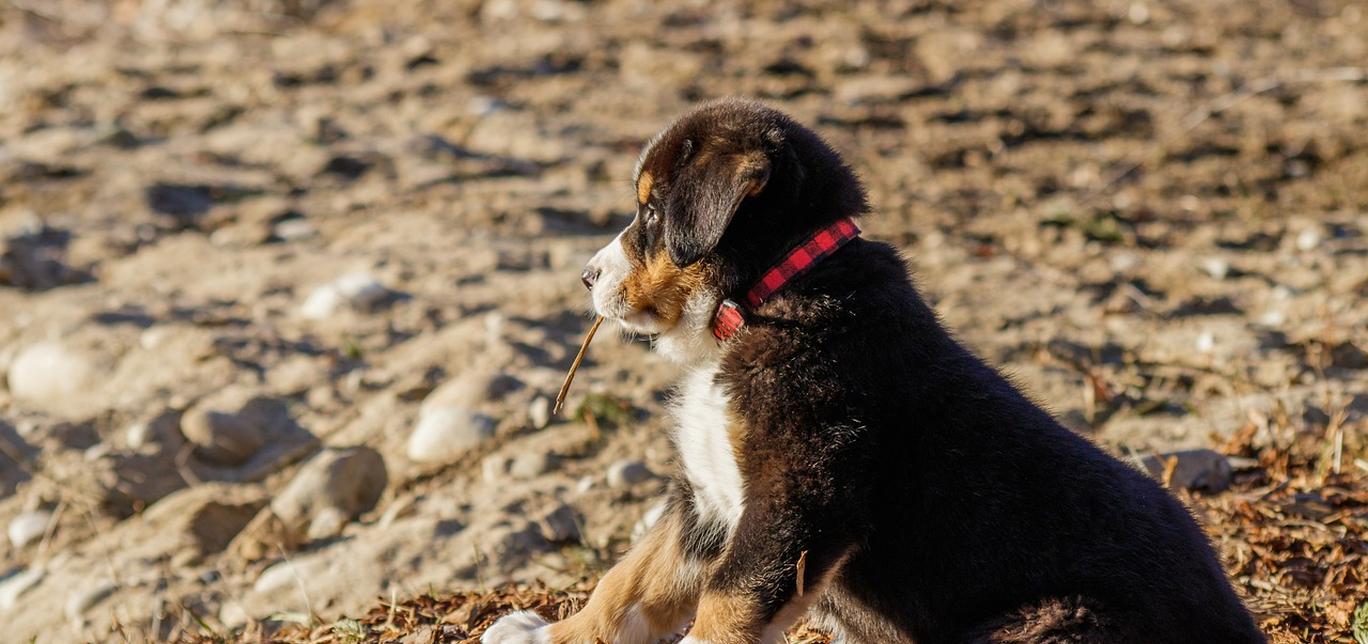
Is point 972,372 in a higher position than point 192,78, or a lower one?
higher

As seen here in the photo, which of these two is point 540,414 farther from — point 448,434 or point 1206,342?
point 1206,342

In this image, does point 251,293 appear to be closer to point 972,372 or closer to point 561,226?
point 561,226

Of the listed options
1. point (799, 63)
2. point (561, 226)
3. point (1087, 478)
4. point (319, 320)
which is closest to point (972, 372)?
point (1087, 478)

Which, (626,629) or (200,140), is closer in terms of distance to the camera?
(626,629)

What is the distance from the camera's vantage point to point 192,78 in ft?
36.7

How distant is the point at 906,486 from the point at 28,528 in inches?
161

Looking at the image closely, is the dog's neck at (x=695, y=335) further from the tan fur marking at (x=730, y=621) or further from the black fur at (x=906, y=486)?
the tan fur marking at (x=730, y=621)

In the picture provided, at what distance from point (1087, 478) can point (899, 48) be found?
27.4ft

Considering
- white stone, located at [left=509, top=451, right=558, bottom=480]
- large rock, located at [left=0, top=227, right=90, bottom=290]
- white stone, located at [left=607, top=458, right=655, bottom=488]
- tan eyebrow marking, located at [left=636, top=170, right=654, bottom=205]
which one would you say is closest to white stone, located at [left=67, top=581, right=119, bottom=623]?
white stone, located at [left=509, top=451, right=558, bottom=480]

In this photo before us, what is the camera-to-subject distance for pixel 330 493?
566cm

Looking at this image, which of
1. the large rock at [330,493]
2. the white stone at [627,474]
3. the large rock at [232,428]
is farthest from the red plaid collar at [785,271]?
the large rock at [232,428]

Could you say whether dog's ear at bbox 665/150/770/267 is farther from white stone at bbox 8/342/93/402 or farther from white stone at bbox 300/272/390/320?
white stone at bbox 8/342/93/402

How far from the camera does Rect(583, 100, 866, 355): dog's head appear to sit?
3.61 m

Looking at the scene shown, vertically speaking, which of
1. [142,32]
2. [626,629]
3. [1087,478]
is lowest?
[142,32]
